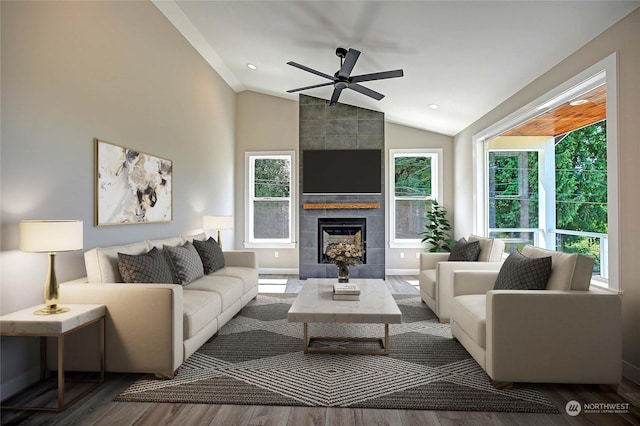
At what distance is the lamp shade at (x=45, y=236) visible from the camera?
220 centimetres

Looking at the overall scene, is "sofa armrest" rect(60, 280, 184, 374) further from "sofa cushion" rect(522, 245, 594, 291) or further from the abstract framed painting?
"sofa cushion" rect(522, 245, 594, 291)

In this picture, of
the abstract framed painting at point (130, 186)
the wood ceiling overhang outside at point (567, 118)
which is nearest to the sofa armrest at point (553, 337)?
the wood ceiling overhang outside at point (567, 118)

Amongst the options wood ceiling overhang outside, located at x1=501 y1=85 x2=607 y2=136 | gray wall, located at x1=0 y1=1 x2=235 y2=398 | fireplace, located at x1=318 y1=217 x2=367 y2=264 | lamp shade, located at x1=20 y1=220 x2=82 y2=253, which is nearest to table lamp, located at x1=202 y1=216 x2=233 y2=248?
gray wall, located at x1=0 y1=1 x2=235 y2=398

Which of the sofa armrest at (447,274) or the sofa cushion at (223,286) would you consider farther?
the sofa armrest at (447,274)

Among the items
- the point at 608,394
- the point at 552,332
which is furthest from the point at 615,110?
the point at 608,394

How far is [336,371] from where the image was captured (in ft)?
8.84

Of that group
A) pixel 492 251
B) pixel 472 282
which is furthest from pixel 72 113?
pixel 492 251

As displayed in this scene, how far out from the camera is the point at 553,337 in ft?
7.77

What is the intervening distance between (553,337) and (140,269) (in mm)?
2936

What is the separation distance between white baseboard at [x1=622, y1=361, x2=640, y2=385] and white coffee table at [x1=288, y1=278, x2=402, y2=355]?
1.57 metres

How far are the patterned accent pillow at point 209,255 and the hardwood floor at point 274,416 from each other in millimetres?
2002

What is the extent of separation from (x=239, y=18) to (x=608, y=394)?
4704 mm

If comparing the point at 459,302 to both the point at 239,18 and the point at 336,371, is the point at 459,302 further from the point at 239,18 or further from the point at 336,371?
the point at 239,18

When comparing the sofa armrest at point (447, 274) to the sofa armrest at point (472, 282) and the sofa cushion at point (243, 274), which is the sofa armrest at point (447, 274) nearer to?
the sofa armrest at point (472, 282)
